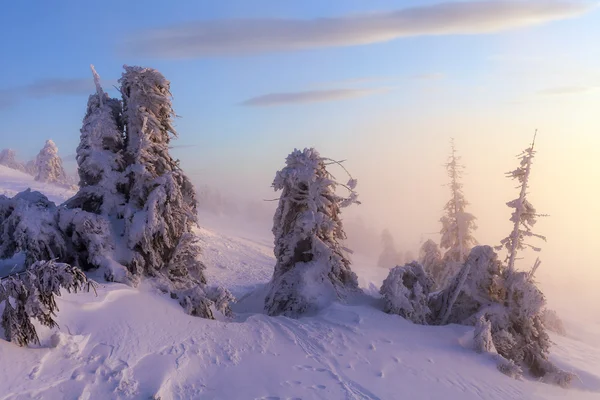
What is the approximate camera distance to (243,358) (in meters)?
12.0

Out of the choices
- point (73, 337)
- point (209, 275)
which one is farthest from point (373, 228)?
point (73, 337)

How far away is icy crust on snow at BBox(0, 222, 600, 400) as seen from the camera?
9570mm

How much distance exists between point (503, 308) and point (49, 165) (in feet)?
180

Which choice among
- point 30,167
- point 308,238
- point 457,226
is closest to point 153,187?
point 308,238

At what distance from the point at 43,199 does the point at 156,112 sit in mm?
5171

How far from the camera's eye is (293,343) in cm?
1344

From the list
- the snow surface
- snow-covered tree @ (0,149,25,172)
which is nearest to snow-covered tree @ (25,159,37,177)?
snow-covered tree @ (0,149,25,172)

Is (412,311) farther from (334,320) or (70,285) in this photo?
(70,285)

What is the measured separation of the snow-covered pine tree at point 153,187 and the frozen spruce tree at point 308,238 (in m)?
4.18

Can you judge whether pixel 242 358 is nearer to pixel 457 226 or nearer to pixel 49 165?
pixel 457 226

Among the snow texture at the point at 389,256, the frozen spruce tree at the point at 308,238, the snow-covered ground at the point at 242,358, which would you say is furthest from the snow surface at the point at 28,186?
the snow texture at the point at 389,256

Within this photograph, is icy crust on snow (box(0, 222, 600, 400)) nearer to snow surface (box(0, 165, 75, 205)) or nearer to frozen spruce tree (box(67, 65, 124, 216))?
frozen spruce tree (box(67, 65, 124, 216))

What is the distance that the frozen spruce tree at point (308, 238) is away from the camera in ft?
60.8

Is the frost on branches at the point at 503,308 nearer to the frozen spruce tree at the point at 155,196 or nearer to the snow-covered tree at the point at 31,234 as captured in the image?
the frozen spruce tree at the point at 155,196
